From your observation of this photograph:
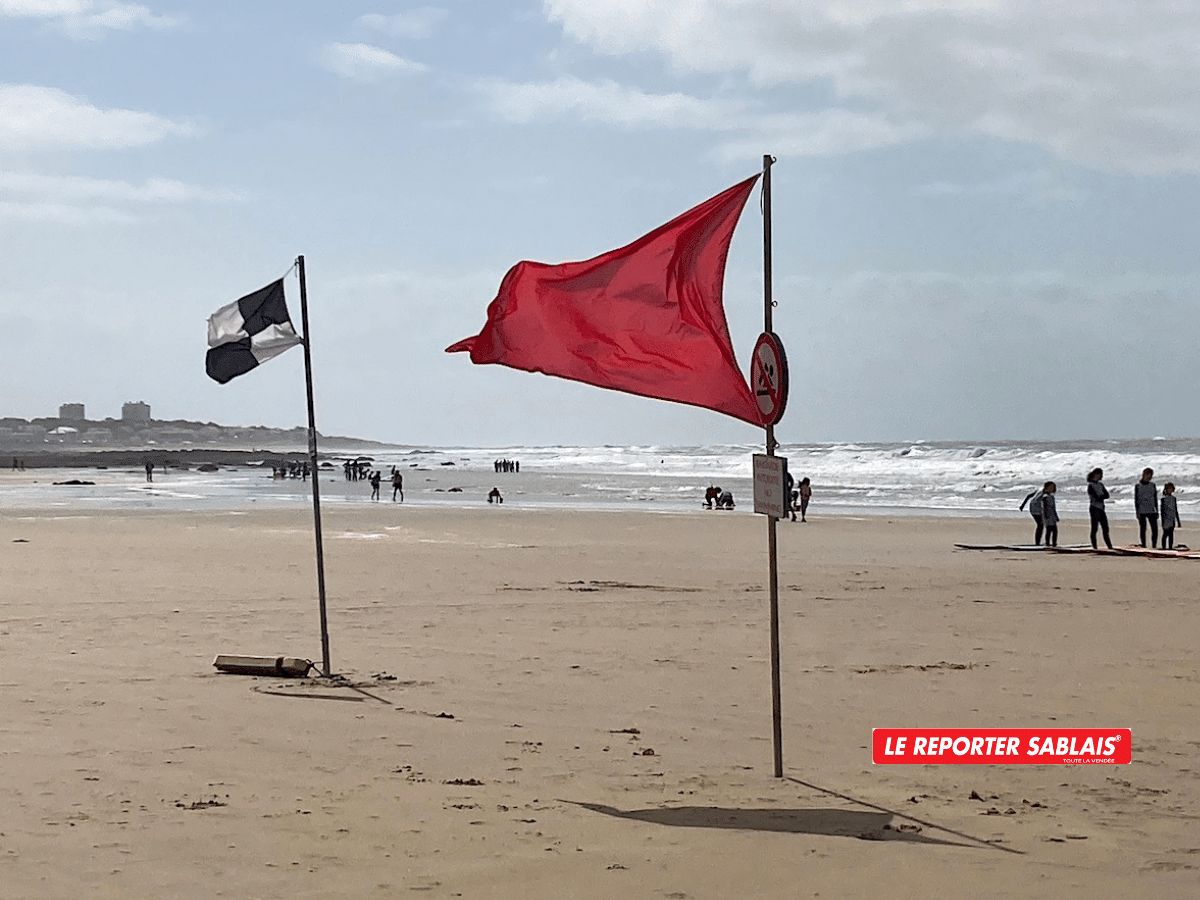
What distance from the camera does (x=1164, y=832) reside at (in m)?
6.79

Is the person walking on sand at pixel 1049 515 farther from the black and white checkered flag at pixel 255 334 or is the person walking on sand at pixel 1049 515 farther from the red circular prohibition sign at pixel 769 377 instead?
the red circular prohibition sign at pixel 769 377

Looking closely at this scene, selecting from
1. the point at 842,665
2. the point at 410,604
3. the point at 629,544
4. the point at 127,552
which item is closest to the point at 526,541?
the point at 629,544

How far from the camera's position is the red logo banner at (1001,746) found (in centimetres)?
859

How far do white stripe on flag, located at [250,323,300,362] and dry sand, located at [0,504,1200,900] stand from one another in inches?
110

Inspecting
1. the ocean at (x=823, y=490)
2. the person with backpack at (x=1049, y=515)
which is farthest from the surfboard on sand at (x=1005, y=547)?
the ocean at (x=823, y=490)

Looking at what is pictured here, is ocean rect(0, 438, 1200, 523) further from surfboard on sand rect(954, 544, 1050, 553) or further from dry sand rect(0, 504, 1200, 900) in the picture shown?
dry sand rect(0, 504, 1200, 900)

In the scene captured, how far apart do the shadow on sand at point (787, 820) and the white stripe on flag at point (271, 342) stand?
222 inches

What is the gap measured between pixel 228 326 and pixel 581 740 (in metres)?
5.02

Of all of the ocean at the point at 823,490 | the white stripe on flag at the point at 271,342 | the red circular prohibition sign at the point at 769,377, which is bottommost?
the ocean at the point at 823,490

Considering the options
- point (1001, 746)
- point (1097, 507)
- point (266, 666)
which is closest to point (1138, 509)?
point (1097, 507)

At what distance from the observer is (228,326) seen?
11.8m

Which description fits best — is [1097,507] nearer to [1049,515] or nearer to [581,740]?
[1049,515]

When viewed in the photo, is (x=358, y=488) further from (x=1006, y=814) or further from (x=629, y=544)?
(x=1006, y=814)

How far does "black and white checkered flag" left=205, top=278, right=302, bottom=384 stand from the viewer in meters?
11.7
